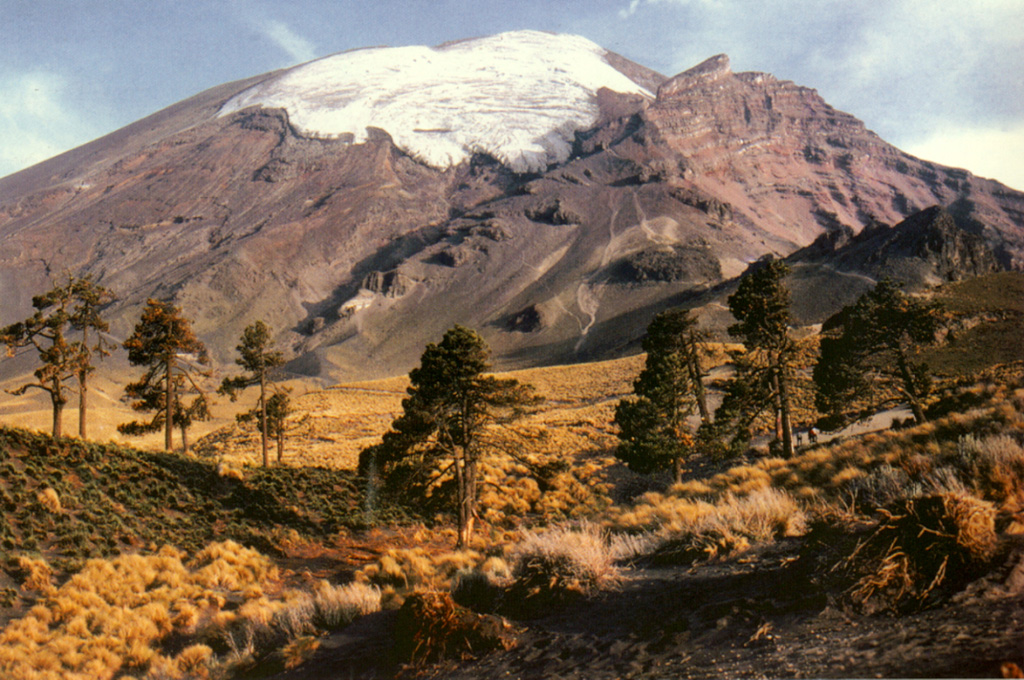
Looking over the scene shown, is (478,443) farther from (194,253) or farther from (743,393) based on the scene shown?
(194,253)

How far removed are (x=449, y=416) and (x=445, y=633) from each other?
12430 millimetres

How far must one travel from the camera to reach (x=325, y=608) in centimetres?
766

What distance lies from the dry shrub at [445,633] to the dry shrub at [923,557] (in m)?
3.12

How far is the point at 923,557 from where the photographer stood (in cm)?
458

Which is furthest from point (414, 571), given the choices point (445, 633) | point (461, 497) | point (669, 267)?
→ point (669, 267)

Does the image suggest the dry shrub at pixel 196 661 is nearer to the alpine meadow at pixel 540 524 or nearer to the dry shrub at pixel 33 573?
the alpine meadow at pixel 540 524

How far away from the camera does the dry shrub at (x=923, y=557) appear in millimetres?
4355

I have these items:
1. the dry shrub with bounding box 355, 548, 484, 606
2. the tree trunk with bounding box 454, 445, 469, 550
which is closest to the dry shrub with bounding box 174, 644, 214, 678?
the dry shrub with bounding box 355, 548, 484, 606

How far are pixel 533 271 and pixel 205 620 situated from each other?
169 metres

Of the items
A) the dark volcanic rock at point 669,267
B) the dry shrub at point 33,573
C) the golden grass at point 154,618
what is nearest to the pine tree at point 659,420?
the golden grass at point 154,618

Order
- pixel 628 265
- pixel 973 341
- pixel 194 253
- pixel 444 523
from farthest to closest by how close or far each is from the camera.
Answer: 1. pixel 194 253
2. pixel 628 265
3. pixel 973 341
4. pixel 444 523

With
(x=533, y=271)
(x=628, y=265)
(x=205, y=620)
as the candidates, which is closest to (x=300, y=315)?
(x=533, y=271)

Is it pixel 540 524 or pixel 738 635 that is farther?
pixel 540 524

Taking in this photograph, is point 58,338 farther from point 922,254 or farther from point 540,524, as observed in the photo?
point 922,254
